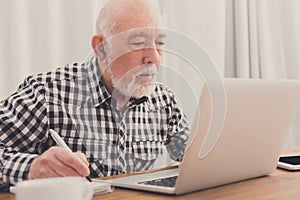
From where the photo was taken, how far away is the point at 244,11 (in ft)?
10.0

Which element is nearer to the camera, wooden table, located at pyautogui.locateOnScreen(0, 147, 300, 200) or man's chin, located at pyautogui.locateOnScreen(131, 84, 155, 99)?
wooden table, located at pyautogui.locateOnScreen(0, 147, 300, 200)

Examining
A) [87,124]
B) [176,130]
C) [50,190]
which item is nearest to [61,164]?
[50,190]

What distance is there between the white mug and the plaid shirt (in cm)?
77

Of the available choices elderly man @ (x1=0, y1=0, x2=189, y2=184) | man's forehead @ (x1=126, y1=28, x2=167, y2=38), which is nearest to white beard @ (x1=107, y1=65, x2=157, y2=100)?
elderly man @ (x1=0, y1=0, x2=189, y2=184)

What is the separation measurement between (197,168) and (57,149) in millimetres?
303

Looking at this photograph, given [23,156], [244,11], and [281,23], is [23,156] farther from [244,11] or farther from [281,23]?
[281,23]

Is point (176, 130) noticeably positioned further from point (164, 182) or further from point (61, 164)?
point (61, 164)

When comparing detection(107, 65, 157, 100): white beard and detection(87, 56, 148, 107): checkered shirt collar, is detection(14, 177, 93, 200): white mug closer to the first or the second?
detection(107, 65, 157, 100): white beard

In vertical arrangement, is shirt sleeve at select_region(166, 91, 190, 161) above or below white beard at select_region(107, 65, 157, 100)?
below

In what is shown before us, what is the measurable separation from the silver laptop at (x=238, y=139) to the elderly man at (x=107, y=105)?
1.33 ft

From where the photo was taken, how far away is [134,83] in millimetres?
1568

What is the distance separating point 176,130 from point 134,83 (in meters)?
0.37

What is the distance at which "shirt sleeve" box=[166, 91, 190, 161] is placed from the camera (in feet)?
6.01

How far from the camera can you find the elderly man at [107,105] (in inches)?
62.2
